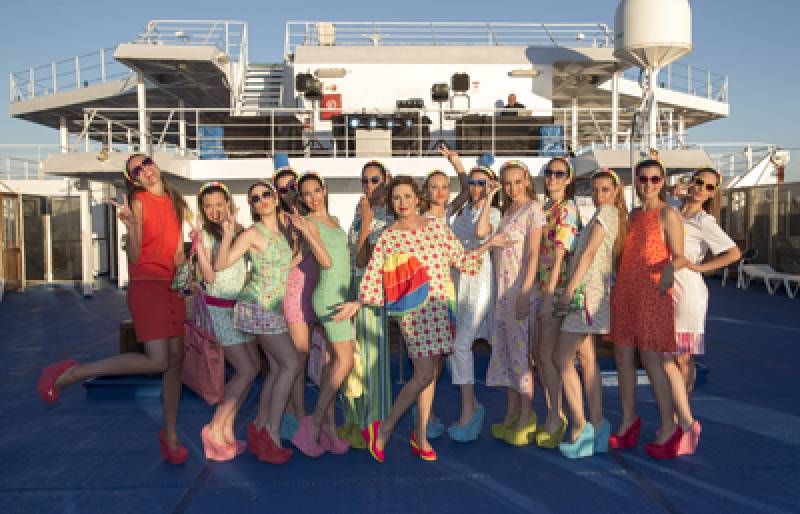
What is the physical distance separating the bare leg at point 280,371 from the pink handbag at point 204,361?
0.42m

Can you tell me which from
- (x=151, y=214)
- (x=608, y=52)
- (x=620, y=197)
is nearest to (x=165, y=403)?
(x=151, y=214)

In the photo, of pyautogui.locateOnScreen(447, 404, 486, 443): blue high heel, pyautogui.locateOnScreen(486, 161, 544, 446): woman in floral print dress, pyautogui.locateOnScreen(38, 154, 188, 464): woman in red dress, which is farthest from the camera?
pyautogui.locateOnScreen(447, 404, 486, 443): blue high heel

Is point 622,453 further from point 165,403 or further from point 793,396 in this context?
point 165,403

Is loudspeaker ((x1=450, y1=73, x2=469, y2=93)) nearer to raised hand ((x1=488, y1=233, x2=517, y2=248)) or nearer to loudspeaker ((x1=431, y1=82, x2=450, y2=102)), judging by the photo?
loudspeaker ((x1=431, y1=82, x2=450, y2=102))

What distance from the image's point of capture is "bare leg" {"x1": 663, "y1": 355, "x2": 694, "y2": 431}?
11.5ft

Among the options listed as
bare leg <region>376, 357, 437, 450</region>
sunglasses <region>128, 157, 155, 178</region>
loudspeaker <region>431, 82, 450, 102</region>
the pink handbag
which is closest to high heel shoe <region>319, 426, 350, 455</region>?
bare leg <region>376, 357, 437, 450</region>

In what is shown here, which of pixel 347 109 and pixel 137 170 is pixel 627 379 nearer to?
pixel 137 170

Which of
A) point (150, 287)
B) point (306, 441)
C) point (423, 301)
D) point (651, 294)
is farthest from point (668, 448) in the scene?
point (150, 287)

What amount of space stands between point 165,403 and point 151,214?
106 centimetres

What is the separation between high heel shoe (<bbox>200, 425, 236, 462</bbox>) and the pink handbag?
267 millimetres

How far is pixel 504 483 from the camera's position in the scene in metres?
3.21

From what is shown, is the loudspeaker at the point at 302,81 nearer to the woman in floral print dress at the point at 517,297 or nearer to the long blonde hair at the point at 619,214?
the woman in floral print dress at the point at 517,297

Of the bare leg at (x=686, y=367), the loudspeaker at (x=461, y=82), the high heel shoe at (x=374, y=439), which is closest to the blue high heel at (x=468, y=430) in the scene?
the high heel shoe at (x=374, y=439)

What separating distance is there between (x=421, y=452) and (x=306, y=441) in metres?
0.67
